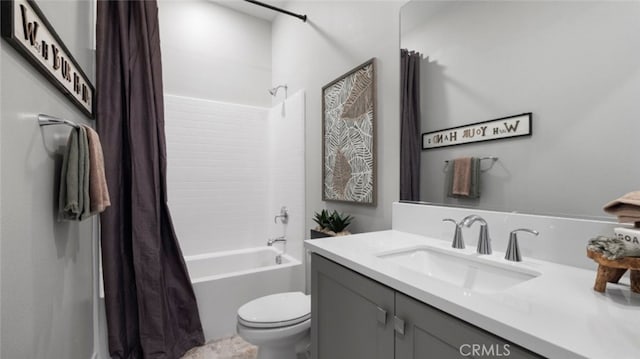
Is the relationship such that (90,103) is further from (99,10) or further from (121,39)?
(99,10)

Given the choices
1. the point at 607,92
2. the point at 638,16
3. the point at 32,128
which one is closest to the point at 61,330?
the point at 32,128

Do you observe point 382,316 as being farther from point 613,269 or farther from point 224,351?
point 224,351

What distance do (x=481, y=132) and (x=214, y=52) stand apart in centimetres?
279

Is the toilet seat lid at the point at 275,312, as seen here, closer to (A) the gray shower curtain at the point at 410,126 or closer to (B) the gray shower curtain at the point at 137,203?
(B) the gray shower curtain at the point at 137,203

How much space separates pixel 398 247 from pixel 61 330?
4.74ft

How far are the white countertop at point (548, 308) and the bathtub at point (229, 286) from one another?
162 centimetres

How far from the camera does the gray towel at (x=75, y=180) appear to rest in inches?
42.3

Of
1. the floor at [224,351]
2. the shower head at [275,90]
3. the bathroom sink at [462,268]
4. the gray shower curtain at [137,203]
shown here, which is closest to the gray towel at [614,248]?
the bathroom sink at [462,268]

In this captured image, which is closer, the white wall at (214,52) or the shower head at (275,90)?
the white wall at (214,52)

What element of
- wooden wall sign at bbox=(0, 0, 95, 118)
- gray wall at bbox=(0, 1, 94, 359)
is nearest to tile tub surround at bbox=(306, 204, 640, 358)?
gray wall at bbox=(0, 1, 94, 359)

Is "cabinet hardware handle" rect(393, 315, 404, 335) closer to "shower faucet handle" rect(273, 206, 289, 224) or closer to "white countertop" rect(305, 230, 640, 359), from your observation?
"white countertop" rect(305, 230, 640, 359)

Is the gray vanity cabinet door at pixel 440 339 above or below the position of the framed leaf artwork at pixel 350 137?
below

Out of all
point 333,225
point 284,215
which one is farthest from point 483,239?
point 284,215

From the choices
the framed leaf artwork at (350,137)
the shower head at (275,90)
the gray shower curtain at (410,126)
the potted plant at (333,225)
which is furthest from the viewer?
the shower head at (275,90)
